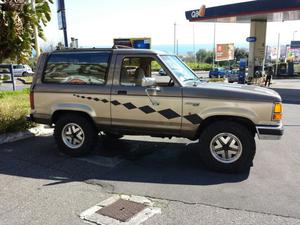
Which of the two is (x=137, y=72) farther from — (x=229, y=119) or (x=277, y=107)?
(x=277, y=107)

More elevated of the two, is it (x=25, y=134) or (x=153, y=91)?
(x=153, y=91)

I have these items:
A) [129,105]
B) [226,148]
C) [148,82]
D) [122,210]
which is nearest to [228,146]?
[226,148]

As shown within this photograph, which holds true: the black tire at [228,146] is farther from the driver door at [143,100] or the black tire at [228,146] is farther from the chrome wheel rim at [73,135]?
the chrome wheel rim at [73,135]

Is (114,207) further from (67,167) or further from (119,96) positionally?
(119,96)

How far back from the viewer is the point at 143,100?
19.0 feet

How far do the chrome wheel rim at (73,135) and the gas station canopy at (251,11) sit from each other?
1751 centimetres

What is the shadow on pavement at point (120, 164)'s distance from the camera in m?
5.27

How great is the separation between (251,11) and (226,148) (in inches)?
723

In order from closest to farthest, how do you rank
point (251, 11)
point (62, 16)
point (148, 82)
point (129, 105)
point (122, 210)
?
point (122, 210) < point (148, 82) < point (129, 105) < point (62, 16) < point (251, 11)

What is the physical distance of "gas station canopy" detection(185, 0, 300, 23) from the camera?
20.1 meters

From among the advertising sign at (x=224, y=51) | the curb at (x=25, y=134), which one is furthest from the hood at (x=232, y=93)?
the advertising sign at (x=224, y=51)

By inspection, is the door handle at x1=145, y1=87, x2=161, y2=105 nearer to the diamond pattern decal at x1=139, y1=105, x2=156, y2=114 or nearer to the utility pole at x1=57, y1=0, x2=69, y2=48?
the diamond pattern decal at x1=139, y1=105, x2=156, y2=114

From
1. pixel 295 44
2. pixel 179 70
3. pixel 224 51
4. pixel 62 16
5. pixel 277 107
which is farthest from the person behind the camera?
pixel 295 44

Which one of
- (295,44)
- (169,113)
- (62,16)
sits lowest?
(169,113)
